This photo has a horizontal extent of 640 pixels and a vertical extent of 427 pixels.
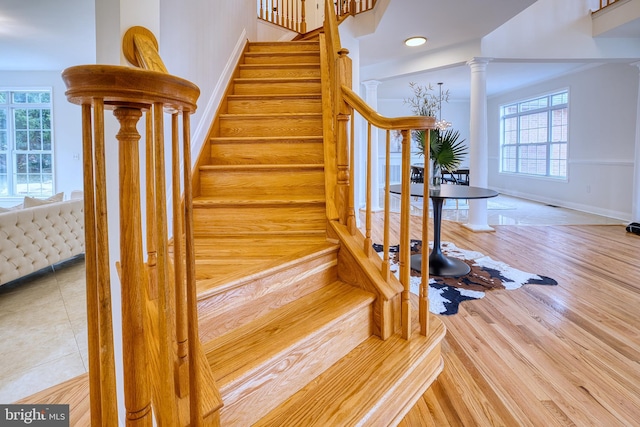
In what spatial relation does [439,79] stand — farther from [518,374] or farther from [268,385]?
[268,385]

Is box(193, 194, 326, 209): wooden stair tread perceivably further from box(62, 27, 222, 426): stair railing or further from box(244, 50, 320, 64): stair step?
box(244, 50, 320, 64): stair step

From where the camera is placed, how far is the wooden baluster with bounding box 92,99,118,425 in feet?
1.82

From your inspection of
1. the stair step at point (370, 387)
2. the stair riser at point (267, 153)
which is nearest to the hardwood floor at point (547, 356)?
the stair step at point (370, 387)

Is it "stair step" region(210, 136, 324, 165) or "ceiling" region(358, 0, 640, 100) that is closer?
"stair step" region(210, 136, 324, 165)

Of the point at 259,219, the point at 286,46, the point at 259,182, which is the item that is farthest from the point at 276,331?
the point at 286,46

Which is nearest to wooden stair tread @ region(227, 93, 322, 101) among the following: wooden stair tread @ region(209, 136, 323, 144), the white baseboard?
the white baseboard

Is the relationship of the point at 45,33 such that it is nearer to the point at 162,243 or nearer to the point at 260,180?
the point at 260,180

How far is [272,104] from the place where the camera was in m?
2.92

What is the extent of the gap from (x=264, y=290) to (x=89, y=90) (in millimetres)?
1048

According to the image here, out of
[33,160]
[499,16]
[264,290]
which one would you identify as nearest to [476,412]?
[264,290]

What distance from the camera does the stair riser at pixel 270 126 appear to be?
271 centimetres

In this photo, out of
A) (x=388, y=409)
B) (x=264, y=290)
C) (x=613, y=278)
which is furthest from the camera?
(x=613, y=278)

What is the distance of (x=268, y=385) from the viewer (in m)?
1.17

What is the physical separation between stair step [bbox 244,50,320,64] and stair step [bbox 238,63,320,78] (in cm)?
28
